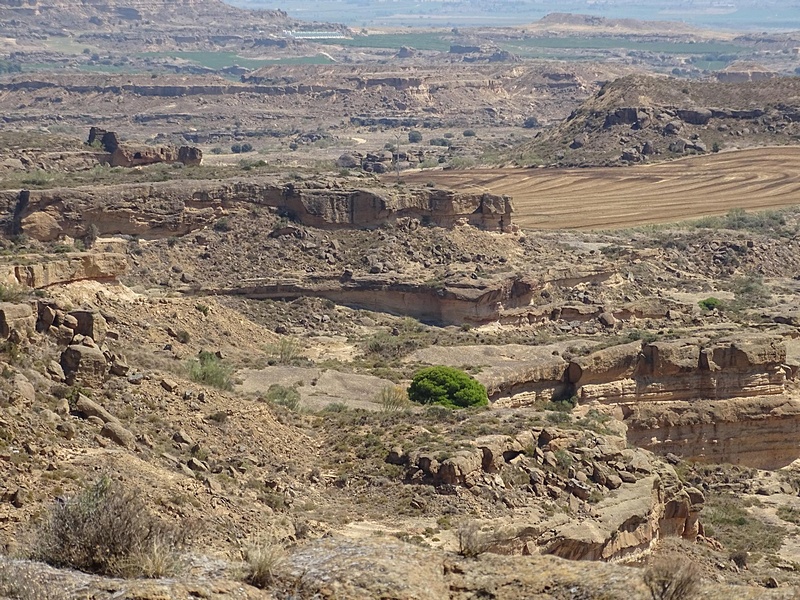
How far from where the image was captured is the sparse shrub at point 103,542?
57.0ft

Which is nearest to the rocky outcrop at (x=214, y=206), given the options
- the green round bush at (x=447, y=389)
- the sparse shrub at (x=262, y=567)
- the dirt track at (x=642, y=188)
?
the dirt track at (x=642, y=188)

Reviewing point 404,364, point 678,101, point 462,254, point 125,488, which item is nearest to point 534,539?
point 125,488

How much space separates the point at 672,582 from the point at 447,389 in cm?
2070

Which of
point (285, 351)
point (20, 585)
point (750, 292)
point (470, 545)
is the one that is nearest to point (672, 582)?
point (470, 545)

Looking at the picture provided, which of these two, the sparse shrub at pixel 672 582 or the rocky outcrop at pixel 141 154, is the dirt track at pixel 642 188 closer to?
the rocky outcrop at pixel 141 154

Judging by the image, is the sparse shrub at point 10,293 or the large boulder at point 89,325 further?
the sparse shrub at point 10,293

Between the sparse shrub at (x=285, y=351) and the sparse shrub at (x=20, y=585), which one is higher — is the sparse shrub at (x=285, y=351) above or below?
below

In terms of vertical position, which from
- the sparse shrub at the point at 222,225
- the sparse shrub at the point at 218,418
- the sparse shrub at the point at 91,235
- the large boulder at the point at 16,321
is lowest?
the sparse shrub at the point at 222,225

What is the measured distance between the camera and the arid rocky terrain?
61.9 ft

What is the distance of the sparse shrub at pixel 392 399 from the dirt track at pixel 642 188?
3649 centimetres

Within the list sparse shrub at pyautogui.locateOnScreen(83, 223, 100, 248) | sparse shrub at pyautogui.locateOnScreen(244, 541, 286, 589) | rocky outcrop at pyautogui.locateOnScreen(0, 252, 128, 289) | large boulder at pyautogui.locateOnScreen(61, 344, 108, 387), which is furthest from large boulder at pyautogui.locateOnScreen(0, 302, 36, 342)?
sparse shrub at pyautogui.locateOnScreen(83, 223, 100, 248)

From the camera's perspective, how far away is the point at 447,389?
38.1 meters

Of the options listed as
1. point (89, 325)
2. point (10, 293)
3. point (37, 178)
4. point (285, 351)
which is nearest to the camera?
point (89, 325)

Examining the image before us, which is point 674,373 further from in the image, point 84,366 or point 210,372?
point 84,366
